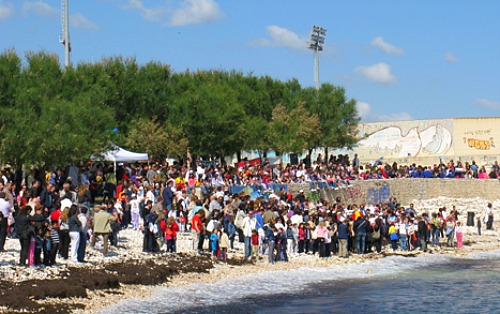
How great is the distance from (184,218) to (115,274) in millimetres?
7761

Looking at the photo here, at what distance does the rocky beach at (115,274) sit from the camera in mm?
20094

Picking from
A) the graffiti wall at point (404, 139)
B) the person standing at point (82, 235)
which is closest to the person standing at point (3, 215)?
the person standing at point (82, 235)

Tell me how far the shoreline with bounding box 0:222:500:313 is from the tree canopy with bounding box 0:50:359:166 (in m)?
7.74

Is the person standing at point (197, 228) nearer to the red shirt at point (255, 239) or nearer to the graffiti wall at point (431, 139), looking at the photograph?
the red shirt at point (255, 239)

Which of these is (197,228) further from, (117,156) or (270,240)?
(117,156)

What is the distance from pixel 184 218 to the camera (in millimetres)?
31297

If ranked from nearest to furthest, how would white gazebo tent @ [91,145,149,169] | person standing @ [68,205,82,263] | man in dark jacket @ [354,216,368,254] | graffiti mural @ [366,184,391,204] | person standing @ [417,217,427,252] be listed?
person standing @ [68,205,82,263]
man in dark jacket @ [354,216,368,254]
person standing @ [417,217,427,252]
white gazebo tent @ [91,145,149,169]
graffiti mural @ [366,184,391,204]

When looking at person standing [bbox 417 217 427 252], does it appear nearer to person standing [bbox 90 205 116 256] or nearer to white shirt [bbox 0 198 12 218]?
person standing [bbox 90 205 116 256]

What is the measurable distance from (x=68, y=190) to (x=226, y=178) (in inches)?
498

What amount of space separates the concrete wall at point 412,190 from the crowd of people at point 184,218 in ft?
33.1

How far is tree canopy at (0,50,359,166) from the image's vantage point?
35.4 meters

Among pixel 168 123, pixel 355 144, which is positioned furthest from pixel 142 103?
pixel 355 144

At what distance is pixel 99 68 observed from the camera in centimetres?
5106

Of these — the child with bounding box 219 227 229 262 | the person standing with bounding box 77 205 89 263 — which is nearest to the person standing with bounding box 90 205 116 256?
the person standing with bounding box 77 205 89 263
